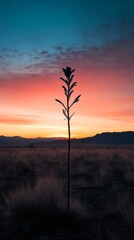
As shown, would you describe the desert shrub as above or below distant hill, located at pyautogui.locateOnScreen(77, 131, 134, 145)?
below

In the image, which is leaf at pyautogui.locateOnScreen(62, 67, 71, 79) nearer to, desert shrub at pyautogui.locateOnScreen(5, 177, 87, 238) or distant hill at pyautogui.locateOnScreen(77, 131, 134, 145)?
desert shrub at pyautogui.locateOnScreen(5, 177, 87, 238)

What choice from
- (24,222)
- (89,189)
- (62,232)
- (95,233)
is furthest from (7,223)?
(89,189)

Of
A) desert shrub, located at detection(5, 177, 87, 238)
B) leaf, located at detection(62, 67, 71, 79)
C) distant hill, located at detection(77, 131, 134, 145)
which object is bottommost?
desert shrub, located at detection(5, 177, 87, 238)

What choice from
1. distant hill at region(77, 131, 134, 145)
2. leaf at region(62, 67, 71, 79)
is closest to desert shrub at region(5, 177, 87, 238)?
leaf at region(62, 67, 71, 79)

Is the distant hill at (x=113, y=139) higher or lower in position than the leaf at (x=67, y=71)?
higher

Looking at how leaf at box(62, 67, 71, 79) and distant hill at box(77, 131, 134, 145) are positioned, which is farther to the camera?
distant hill at box(77, 131, 134, 145)

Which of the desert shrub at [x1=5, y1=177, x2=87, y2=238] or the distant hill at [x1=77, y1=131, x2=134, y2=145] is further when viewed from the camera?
the distant hill at [x1=77, y1=131, x2=134, y2=145]

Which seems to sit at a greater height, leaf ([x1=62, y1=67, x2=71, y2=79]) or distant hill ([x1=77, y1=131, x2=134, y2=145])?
distant hill ([x1=77, y1=131, x2=134, y2=145])

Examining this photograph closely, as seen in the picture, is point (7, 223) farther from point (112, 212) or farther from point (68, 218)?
point (112, 212)

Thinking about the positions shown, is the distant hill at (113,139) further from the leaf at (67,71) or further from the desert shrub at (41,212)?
the leaf at (67,71)

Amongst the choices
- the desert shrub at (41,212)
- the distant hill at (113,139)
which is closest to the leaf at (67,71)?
the desert shrub at (41,212)

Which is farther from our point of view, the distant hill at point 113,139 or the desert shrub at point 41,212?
the distant hill at point 113,139

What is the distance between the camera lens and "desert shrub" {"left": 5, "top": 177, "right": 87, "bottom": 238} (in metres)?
7.18

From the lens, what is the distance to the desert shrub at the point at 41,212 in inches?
283
